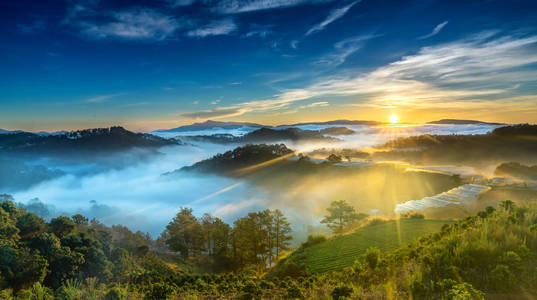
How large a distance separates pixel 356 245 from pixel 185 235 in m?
35.2

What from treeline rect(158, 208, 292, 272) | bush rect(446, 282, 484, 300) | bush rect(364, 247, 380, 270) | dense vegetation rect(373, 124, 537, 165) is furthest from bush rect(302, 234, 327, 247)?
dense vegetation rect(373, 124, 537, 165)

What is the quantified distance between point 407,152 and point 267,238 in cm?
11635

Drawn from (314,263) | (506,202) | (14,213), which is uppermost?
(506,202)

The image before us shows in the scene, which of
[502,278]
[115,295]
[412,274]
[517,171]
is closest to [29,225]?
[115,295]

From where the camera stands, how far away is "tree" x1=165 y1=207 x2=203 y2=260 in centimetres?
3859

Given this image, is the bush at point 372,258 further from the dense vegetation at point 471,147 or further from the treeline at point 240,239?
the dense vegetation at point 471,147

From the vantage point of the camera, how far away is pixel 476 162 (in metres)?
102

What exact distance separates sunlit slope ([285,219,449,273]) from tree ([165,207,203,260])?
31.4 metres

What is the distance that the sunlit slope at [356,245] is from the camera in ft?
34.8

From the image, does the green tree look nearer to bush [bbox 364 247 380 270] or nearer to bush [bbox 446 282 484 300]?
bush [bbox 364 247 380 270]

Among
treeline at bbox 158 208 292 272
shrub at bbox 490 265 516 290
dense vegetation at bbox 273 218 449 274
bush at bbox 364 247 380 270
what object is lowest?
treeline at bbox 158 208 292 272

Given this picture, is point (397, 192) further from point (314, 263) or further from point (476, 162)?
point (314, 263)

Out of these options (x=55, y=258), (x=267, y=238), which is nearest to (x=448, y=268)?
(x=55, y=258)

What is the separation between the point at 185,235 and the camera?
133ft
